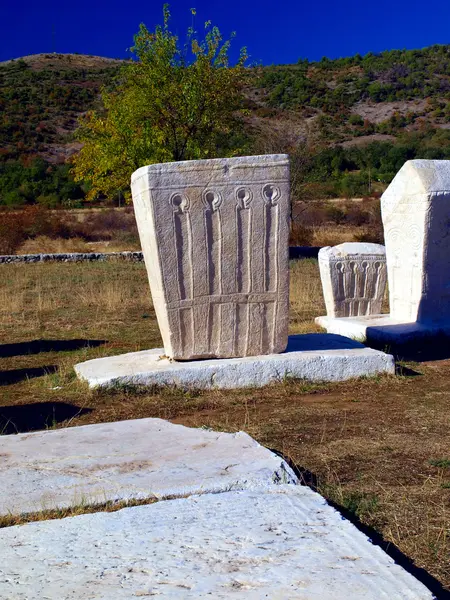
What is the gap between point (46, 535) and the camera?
2871mm

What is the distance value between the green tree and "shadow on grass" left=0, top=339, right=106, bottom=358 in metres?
11.6

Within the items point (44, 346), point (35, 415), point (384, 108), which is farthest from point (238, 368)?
point (384, 108)

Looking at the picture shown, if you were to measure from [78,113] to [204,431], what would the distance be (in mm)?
46030

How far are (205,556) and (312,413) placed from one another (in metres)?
2.83

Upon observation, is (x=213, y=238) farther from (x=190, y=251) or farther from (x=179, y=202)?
(x=179, y=202)

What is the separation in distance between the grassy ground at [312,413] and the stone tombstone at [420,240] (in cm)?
120

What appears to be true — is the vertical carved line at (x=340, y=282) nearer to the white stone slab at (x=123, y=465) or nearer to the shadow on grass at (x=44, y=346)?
the shadow on grass at (x=44, y=346)

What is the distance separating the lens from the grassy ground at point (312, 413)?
340cm

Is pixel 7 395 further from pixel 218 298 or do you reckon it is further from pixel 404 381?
pixel 404 381

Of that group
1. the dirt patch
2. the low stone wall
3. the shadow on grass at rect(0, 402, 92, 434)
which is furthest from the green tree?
the dirt patch

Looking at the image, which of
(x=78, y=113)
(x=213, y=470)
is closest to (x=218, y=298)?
(x=213, y=470)

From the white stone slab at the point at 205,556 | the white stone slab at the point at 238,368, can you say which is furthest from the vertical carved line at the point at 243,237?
the white stone slab at the point at 205,556

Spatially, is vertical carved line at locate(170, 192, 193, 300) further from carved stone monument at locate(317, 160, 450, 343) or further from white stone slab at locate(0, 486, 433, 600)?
white stone slab at locate(0, 486, 433, 600)

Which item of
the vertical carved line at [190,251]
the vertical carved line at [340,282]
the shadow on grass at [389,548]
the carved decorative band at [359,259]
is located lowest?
the shadow on grass at [389,548]
